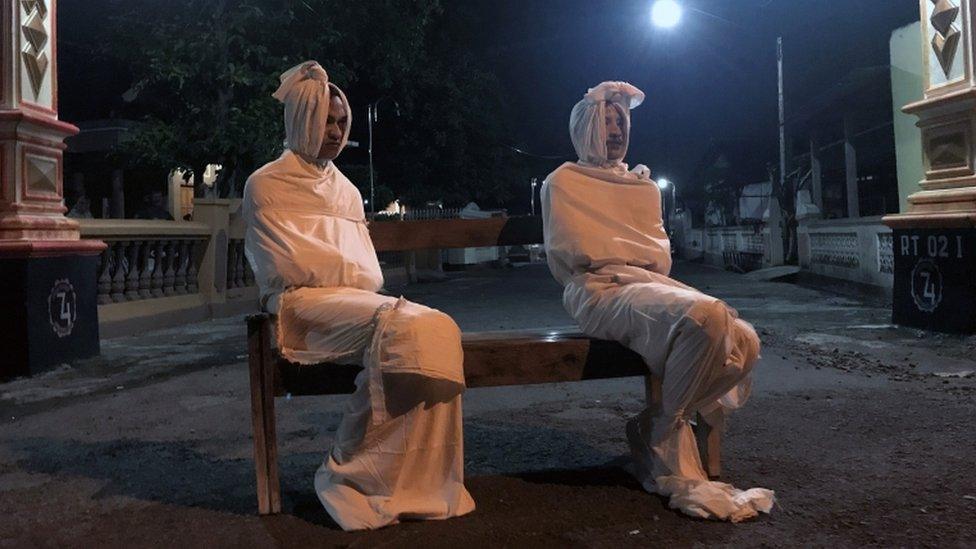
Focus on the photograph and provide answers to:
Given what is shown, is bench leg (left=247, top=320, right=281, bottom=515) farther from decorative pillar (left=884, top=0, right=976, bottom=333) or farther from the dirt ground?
decorative pillar (left=884, top=0, right=976, bottom=333)

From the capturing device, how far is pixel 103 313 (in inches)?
306

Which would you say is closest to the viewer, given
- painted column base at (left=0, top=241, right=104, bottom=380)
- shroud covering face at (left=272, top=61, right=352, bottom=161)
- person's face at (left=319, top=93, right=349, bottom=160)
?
shroud covering face at (left=272, top=61, right=352, bottom=161)

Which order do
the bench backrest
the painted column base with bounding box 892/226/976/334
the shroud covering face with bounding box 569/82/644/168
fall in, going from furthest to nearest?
the painted column base with bounding box 892/226/976/334 < the bench backrest < the shroud covering face with bounding box 569/82/644/168

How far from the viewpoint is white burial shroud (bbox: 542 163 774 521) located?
2.62m

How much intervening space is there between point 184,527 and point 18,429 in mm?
2086

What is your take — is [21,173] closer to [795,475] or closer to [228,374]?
[228,374]

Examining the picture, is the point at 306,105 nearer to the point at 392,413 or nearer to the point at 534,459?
the point at 392,413

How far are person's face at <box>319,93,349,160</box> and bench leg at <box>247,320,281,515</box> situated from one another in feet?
2.49

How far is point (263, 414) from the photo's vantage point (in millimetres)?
2713

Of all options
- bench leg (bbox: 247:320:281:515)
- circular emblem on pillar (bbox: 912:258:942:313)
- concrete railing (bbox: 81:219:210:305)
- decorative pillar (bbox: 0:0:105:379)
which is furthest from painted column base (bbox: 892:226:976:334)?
concrete railing (bbox: 81:219:210:305)

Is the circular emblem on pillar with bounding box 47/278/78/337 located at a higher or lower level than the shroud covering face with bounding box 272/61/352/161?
lower

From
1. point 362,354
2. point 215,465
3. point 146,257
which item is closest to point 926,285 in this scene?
point 362,354

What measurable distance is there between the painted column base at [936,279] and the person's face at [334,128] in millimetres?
5500

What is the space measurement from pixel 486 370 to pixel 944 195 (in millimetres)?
5590
